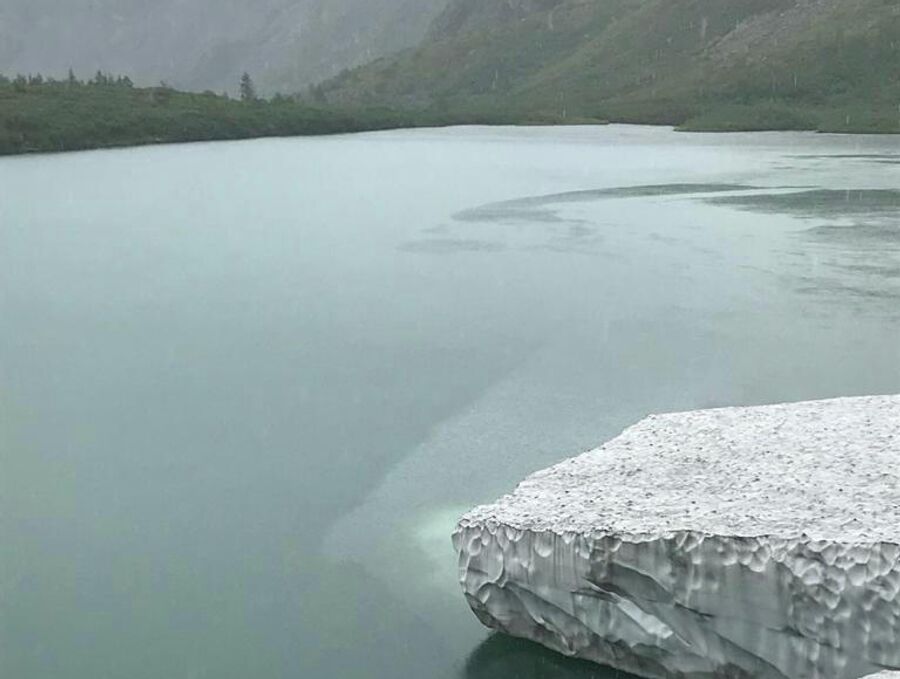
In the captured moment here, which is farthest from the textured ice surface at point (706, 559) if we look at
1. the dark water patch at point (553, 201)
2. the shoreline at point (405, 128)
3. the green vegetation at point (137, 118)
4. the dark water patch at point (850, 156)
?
the green vegetation at point (137, 118)

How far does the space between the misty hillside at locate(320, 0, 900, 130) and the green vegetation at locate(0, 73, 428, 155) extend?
55.0ft

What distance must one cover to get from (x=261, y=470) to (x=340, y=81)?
135630mm

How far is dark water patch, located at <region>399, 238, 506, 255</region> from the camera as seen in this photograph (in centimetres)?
2645

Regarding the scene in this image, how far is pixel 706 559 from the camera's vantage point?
7.50m

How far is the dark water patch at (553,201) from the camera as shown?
102 ft

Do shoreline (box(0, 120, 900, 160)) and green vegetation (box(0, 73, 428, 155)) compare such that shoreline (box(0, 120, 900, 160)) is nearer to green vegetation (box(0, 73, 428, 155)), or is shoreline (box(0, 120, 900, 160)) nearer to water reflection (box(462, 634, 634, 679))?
green vegetation (box(0, 73, 428, 155))

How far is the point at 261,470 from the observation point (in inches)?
508

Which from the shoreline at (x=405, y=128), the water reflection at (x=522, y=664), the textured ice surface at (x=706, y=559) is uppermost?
the textured ice surface at (x=706, y=559)

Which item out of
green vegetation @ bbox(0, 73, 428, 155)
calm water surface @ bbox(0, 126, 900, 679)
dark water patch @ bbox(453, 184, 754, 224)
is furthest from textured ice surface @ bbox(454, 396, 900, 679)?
green vegetation @ bbox(0, 73, 428, 155)

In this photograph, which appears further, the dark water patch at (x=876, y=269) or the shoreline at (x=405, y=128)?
the shoreline at (x=405, y=128)

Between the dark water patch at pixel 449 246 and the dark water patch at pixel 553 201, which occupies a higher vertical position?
the dark water patch at pixel 449 246

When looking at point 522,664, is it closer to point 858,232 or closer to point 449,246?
point 449,246

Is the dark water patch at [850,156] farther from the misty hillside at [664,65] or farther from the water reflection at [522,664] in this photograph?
the water reflection at [522,664]

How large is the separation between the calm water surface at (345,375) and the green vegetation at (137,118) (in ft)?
63.9
